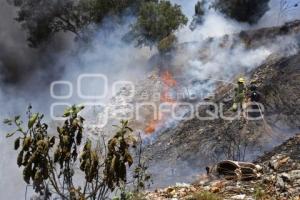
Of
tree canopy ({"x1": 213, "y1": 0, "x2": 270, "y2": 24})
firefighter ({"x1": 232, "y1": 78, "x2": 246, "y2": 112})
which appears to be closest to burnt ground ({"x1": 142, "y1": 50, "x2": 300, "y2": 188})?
firefighter ({"x1": 232, "y1": 78, "x2": 246, "y2": 112})

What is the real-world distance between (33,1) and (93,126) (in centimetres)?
1491

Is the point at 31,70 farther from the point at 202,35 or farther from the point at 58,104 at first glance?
the point at 202,35

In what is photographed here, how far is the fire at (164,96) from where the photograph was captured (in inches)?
694

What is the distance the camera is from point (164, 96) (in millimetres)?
19734

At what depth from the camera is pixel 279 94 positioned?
13.9 m

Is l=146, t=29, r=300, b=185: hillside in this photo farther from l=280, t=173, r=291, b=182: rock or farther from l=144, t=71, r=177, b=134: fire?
l=280, t=173, r=291, b=182: rock

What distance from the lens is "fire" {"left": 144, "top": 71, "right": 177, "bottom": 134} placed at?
17625mm

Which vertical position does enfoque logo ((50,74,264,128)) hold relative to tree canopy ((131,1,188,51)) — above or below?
below

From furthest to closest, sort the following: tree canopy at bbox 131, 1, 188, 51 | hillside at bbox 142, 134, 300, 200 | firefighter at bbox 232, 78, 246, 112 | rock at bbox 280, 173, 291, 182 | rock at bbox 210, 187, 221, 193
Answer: tree canopy at bbox 131, 1, 188, 51
firefighter at bbox 232, 78, 246, 112
rock at bbox 210, 187, 221, 193
rock at bbox 280, 173, 291, 182
hillside at bbox 142, 134, 300, 200

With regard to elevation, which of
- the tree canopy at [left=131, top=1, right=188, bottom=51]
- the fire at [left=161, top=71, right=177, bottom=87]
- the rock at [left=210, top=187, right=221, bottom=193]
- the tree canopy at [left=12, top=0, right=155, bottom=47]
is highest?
the tree canopy at [left=12, top=0, right=155, bottom=47]

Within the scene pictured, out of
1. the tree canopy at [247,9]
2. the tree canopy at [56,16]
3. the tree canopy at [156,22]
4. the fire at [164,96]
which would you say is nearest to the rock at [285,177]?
the fire at [164,96]

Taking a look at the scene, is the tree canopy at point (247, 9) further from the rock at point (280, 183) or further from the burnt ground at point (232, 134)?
the rock at point (280, 183)

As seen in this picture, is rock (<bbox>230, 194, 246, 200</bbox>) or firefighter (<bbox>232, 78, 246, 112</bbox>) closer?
rock (<bbox>230, 194, 246, 200</bbox>)

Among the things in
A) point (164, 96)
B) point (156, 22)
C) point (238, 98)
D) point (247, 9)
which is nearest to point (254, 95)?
point (238, 98)
